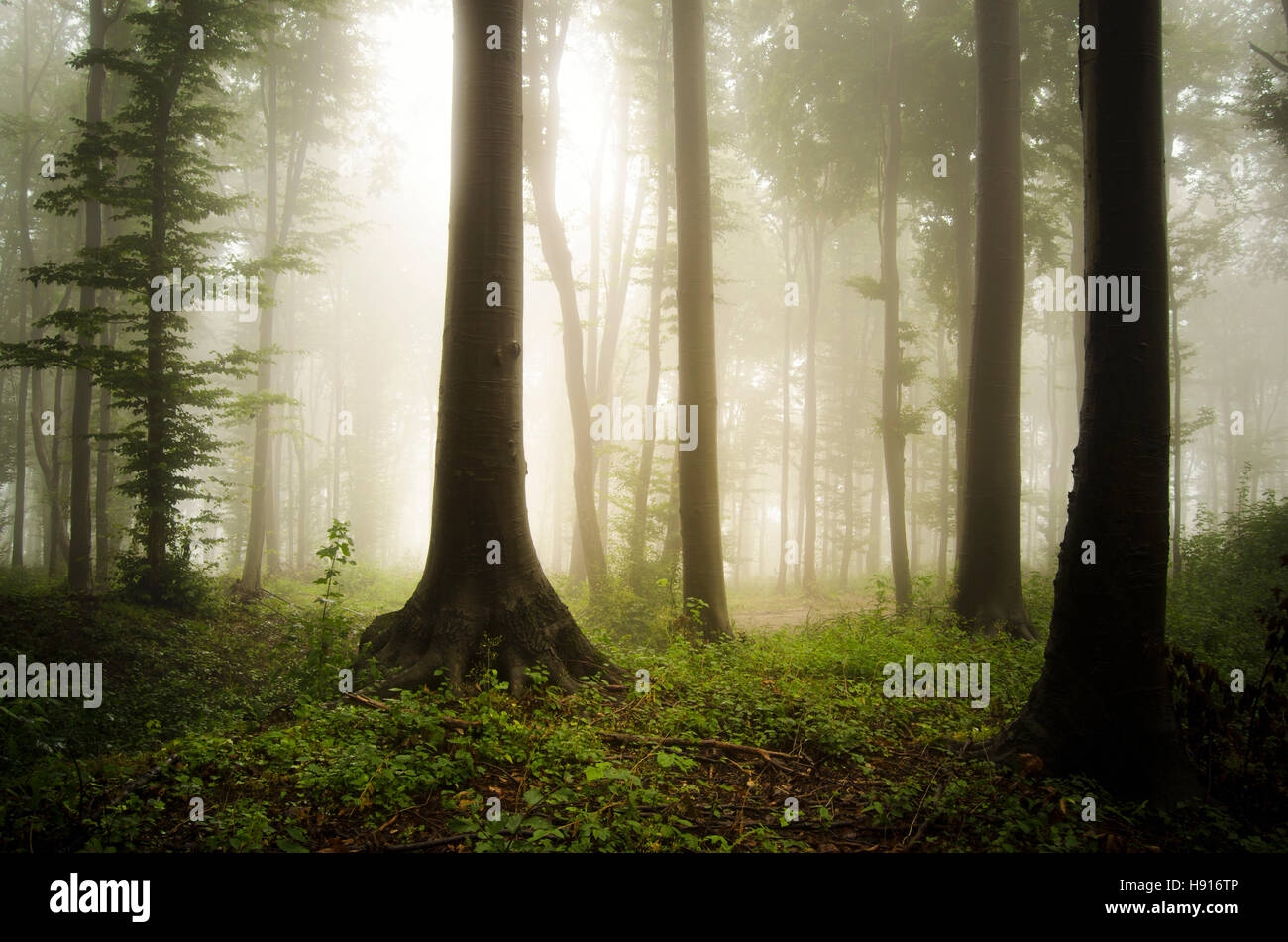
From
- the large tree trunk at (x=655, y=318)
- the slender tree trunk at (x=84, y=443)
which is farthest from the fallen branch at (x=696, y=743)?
the slender tree trunk at (x=84, y=443)

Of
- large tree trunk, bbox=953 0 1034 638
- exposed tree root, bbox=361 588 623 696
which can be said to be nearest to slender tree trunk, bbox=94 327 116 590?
exposed tree root, bbox=361 588 623 696

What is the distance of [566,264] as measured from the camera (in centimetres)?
1470

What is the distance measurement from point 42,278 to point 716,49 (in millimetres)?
16519

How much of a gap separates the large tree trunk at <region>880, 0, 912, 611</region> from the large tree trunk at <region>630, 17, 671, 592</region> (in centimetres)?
513

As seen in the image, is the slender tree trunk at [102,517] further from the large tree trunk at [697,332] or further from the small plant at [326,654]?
the large tree trunk at [697,332]

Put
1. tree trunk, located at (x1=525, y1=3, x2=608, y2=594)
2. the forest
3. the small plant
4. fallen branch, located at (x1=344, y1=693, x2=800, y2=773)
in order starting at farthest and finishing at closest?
tree trunk, located at (x1=525, y1=3, x2=608, y2=594), the small plant, fallen branch, located at (x1=344, y1=693, x2=800, y2=773), the forest

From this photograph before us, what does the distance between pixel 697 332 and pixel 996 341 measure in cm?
472

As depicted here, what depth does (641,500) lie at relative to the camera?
14117mm

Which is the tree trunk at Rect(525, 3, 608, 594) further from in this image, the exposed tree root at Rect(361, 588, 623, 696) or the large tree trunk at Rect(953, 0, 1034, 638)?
the exposed tree root at Rect(361, 588, 623, 696)

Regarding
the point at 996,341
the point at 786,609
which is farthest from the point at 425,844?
the point at 786,609

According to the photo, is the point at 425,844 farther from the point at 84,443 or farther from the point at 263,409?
the point at 263,409

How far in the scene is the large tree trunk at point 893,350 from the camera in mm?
13031

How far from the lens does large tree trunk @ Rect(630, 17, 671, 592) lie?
516 inches
